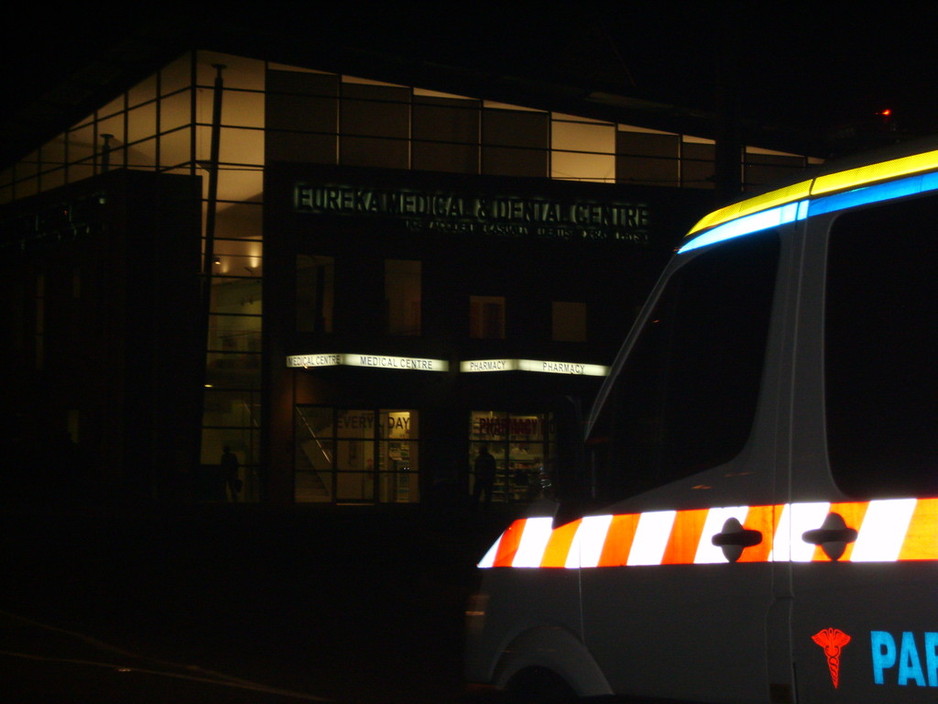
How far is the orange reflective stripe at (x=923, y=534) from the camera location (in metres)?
2.85

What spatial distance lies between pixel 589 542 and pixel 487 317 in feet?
108

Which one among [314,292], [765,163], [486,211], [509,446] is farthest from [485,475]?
[765,163]

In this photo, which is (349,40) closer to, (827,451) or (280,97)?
(280,97)

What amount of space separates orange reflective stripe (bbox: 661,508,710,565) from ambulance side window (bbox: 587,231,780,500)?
0.42 ft

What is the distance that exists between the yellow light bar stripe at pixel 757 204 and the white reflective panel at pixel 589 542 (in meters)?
0.96

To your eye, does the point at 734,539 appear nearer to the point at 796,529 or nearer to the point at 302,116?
the point at 796,529

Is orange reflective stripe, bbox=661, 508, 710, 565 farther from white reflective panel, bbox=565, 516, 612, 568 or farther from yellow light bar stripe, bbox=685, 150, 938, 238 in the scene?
yellow light bar stripe, bbox=685, 150, 938, 238

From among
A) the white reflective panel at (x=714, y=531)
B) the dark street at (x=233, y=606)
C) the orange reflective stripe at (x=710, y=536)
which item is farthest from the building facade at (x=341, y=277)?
the white reflective panel at (x=714, y=531)

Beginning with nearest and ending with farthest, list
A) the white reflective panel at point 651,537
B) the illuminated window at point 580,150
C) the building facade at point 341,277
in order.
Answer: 1. the white reflective panel at point 651,537
2. the building facade at point 341,277
3. the illuminated window at point 580,150

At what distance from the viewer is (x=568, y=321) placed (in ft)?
124

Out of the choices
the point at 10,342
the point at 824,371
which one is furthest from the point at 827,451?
the point at 10,342

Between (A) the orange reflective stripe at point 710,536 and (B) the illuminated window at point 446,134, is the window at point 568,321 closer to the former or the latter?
(B) the illuminated window at point 446,134

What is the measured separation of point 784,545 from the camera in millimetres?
3260

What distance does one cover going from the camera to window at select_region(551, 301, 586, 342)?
37.6m
